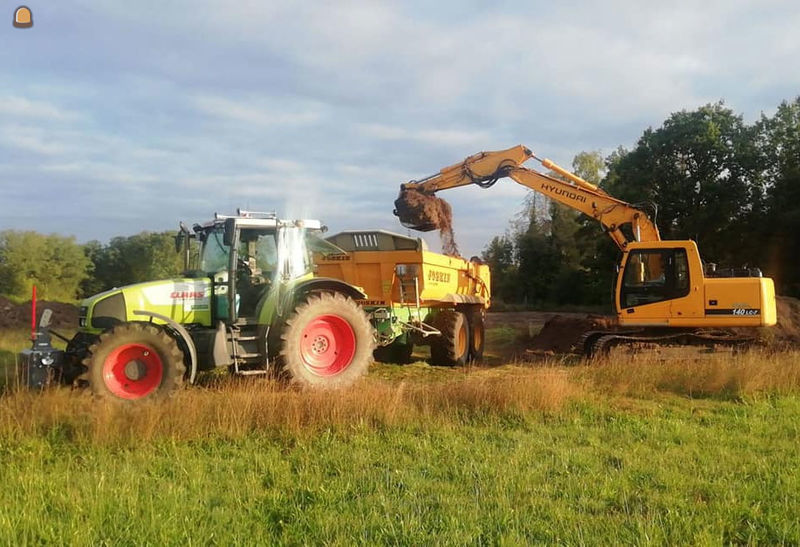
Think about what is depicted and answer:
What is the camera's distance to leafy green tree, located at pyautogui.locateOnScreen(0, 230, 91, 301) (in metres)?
33.8

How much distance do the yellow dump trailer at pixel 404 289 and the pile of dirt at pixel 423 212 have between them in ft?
5.04

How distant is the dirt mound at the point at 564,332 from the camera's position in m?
16.3

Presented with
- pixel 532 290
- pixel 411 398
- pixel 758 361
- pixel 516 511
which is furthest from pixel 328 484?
pixel 532 290

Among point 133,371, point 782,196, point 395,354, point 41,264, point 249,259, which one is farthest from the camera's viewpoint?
point 41,264

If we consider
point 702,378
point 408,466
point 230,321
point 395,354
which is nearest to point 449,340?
point 395,354

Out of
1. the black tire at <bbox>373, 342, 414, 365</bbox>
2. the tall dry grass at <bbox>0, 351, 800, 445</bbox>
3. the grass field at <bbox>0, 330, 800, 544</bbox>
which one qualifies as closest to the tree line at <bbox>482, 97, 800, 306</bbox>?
the black tire at <bbox>373, 342, 414, 365</bbox>

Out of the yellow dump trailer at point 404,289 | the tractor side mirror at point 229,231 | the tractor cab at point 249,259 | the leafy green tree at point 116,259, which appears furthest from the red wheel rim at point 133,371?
the leafy green tree at point 116,259

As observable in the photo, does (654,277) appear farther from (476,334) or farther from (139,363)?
(139,363)

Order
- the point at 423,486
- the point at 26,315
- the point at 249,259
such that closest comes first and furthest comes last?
the point at 423,486 → the point at 249,259 → the point at 26,315

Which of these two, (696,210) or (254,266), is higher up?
(696,210)

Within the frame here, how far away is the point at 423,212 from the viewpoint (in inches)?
569

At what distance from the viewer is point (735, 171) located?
31.1m

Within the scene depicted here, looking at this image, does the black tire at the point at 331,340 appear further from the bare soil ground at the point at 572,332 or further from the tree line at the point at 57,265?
the tree line at the point at 57,265

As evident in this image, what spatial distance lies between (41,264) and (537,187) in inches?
1218
